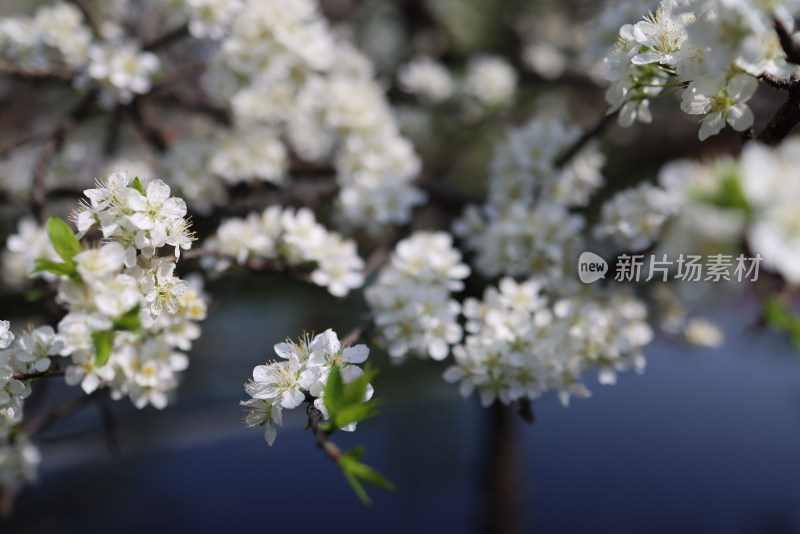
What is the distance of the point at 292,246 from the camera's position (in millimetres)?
1059

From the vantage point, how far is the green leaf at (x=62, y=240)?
675 millimetres

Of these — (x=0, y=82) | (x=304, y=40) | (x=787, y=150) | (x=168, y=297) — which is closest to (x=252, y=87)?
(x=304, y=40)

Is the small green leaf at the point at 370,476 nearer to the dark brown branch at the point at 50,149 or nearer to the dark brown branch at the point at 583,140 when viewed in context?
the dark brown branch at the point at 583,140

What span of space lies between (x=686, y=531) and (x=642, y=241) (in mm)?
2254

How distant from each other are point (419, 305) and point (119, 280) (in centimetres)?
50

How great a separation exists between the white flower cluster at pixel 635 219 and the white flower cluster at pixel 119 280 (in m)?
0.78

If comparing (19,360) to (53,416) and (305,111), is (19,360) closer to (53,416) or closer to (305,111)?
(53,416)

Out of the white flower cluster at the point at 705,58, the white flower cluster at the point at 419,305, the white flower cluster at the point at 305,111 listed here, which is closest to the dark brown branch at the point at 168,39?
the white flower cluster at the point at 305,111

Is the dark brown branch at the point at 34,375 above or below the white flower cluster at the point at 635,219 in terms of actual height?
below

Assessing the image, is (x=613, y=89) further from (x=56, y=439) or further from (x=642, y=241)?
(x=56, y=439)

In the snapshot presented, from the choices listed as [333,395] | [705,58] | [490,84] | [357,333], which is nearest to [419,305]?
[357,333]

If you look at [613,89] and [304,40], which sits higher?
[304,40]

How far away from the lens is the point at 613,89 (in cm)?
86

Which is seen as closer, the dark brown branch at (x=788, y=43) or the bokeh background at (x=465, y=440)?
the dark brown branch at (x=788, y=43)
